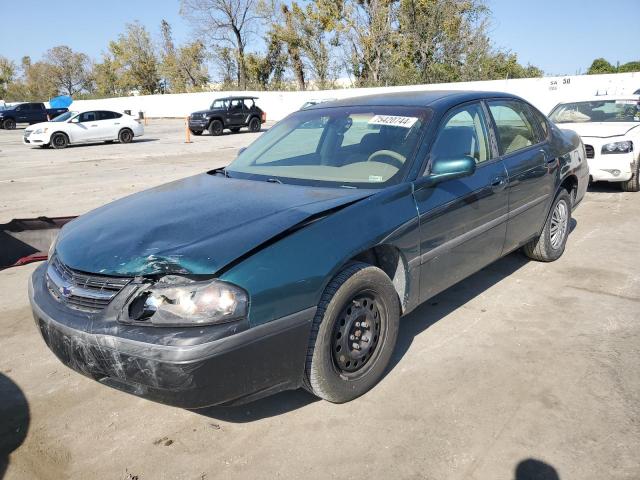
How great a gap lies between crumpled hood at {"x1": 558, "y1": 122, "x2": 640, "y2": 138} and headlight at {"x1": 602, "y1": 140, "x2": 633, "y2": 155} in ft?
0.57

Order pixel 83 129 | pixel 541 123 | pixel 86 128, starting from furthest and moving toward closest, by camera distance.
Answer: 1. pixel 86 128
2. pixel 83 129
3. pixel 541 123

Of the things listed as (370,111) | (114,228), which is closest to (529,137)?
(370,111)

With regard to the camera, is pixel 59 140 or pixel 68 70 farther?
pixel 68 70

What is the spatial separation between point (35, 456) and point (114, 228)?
3.88 feet

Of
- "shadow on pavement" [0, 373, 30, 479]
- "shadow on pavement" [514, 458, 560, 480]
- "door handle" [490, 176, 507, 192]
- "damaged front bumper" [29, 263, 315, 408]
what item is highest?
"door handle" [490, 176, 507, 192]

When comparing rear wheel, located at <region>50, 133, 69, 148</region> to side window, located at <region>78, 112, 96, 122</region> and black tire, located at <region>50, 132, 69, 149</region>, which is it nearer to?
black tire, located at <region>50, 132, 69, 149</region>

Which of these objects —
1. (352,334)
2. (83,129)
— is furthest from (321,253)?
(83,129)

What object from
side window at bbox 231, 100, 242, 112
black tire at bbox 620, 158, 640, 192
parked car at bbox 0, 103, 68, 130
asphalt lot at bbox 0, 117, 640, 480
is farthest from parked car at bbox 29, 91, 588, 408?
Answer: parked car at bbox 0, 103, 68, 130

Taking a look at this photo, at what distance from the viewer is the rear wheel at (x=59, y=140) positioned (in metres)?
19.4

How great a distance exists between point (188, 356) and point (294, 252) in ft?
2.17

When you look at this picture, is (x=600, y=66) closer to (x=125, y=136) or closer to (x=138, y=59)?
(x=125, y=136)

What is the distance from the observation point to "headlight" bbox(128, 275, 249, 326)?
2.23 metres

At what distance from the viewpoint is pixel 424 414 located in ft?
9.07

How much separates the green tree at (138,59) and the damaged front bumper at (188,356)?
6755cm
